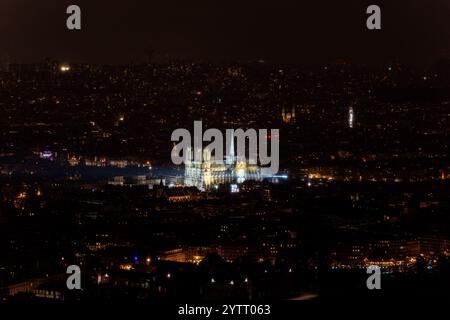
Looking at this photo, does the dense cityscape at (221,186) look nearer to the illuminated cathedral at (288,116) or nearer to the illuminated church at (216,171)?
the illuminated cathedral at (288,116)

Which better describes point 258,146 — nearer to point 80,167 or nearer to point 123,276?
point 80,167

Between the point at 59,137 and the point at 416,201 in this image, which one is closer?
the point at 416,201

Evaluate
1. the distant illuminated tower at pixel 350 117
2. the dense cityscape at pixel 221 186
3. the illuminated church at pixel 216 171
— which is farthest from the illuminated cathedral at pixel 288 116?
the illuminated church at pixel 216 171

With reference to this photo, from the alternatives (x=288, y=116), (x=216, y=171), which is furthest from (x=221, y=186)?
(x=288, y=116)

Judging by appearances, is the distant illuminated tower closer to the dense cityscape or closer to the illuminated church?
the dense cityscape

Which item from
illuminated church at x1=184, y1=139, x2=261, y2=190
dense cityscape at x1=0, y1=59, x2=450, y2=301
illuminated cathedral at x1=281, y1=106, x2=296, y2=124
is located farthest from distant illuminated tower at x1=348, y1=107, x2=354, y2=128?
illuminated church at x1=184, y1=139, x2=261, y2=190

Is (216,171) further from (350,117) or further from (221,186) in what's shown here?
(350,117)
